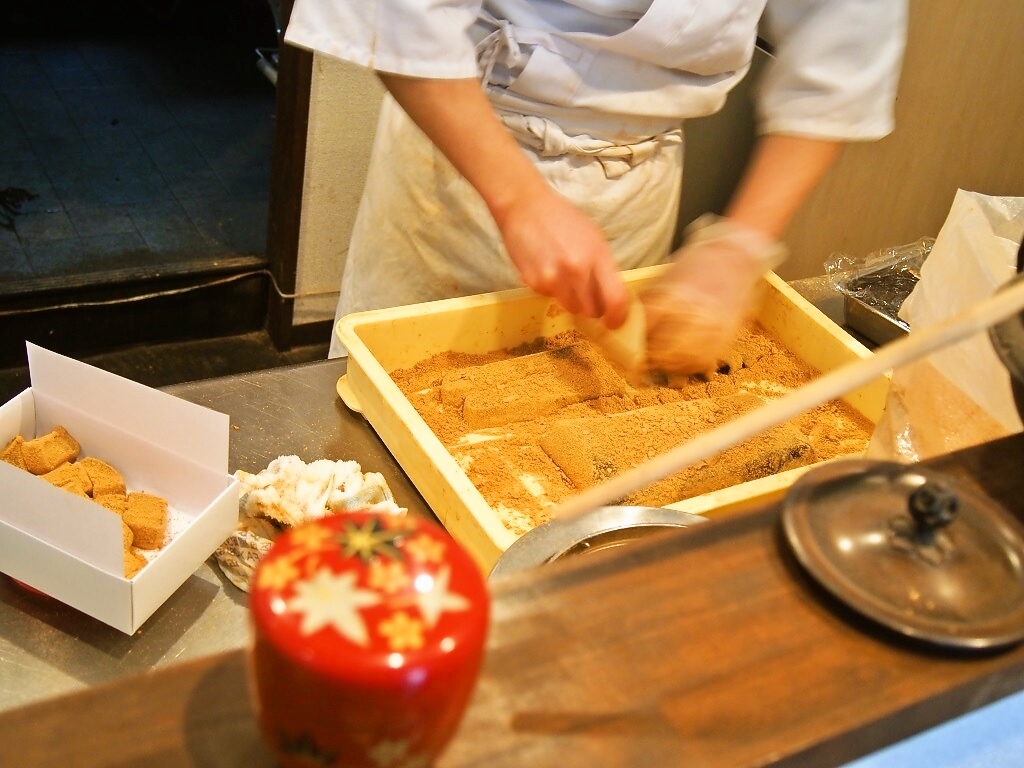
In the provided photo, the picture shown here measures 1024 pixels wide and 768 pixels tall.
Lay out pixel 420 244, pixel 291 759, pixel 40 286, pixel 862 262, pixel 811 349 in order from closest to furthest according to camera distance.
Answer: pixel 291 759
pixel 811 349
pixel 420 244
pixel 862 262
pixel 40 286

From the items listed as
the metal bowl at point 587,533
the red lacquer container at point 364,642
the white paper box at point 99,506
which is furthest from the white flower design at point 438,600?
the white paper box at point 99,506

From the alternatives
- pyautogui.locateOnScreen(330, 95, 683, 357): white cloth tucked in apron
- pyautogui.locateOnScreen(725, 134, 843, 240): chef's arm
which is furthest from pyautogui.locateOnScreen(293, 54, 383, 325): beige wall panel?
pyautogui.locateOnScreen(725, 134, 843, 240): chef's arm

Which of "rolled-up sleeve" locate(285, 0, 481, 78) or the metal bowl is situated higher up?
"rolled-up sleeve" locate(285, 0, 481, 78)

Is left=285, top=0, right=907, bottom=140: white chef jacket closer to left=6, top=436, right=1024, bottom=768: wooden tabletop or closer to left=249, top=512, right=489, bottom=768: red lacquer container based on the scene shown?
left=6, top=436, right=1024, bottom=768: wooden tabletop

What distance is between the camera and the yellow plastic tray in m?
1.27

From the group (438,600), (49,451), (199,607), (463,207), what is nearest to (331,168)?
(463,207)

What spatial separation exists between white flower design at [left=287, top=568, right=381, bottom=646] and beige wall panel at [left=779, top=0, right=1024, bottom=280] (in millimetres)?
2415

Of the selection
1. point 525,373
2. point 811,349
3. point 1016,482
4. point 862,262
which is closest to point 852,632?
point 1016,482

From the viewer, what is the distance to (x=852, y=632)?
67cm

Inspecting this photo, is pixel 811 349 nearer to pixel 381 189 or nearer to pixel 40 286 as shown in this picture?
pixel 381 189

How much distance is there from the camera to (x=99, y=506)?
1009 mm

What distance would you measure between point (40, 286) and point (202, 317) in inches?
20.7

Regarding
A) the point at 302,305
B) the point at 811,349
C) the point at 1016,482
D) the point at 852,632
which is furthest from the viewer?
the point at 302,305

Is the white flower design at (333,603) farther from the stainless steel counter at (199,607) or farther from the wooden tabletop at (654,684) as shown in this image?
the stainless steel counter at (199,607)
